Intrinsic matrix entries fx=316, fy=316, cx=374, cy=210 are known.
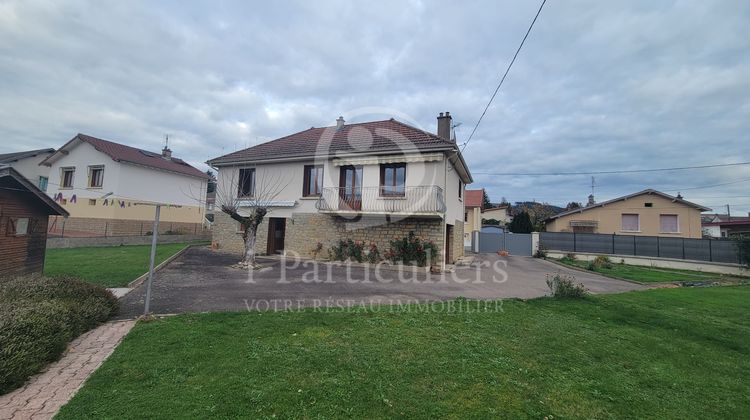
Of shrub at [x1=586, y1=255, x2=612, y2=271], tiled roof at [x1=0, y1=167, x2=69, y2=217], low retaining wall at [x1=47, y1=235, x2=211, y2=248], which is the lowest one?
shrub at [x1=586, y1=255, x2=612, y2=271]

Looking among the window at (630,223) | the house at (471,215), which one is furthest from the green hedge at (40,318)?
the window at (630,223)

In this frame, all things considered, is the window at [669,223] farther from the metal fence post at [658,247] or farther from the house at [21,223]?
the house at [21,223]

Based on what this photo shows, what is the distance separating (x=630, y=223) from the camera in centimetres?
2531

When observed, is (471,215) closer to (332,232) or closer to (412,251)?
(412,251)

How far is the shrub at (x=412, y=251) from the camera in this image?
543 inches

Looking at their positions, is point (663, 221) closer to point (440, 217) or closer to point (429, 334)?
point (440, 217)

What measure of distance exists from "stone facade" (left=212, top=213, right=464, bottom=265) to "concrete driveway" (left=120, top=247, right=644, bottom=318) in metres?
1.59

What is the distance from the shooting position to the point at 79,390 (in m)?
3.44

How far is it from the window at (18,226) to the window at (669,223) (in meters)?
34.8

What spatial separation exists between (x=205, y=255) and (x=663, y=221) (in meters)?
31.9

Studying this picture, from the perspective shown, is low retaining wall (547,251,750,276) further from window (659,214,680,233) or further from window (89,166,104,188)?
window (89,166,104,188)

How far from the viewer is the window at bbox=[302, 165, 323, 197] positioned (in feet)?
52.8

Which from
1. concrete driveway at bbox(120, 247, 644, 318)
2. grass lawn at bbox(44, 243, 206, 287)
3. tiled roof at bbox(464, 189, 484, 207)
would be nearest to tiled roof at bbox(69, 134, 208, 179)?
grass lawn at bbox(44, 243, 206, 287)

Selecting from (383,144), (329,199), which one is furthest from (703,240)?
(329,199)
